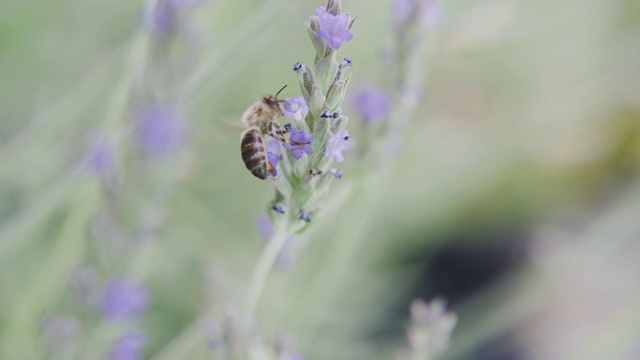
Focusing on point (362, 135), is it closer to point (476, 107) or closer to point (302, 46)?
point (302, 46)

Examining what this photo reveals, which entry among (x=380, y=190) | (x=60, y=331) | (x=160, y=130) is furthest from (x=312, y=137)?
(x=380, y=190)

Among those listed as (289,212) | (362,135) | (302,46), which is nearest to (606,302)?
(302,46)

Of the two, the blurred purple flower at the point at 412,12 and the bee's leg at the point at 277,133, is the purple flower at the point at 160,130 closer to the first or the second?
the bee's leg at the point at 277,133

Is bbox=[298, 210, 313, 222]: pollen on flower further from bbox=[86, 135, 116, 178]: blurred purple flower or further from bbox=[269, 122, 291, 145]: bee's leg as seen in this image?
bbox=[86, 135, 116, 178]: blurred purple flower

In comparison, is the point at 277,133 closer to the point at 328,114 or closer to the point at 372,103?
the point at 328,114

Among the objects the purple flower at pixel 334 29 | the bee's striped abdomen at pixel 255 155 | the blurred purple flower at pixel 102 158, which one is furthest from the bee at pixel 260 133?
the blurred purple flower at pixel 102 158

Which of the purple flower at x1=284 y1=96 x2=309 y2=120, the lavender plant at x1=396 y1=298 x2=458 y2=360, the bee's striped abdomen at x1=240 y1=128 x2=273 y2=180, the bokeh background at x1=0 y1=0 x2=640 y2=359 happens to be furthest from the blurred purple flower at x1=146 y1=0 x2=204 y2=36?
the lavender plant at x1=396 y1=298 x2=458 y2=360
